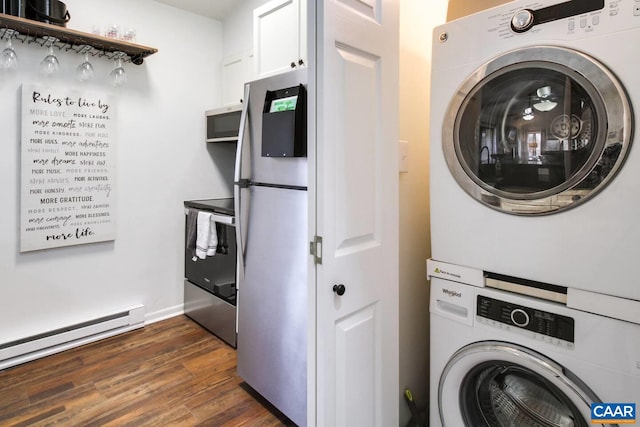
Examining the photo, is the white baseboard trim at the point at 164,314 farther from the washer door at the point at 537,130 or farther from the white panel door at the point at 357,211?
the washer door at the point at 537,130

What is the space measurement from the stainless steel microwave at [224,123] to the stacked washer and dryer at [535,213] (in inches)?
67.0

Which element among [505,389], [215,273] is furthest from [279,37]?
[505,389]

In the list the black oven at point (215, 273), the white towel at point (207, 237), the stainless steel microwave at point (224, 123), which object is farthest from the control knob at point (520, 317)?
the stainless steel microwave at point (224, 123)

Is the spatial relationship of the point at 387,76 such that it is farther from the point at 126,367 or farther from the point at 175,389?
the point at 126,367

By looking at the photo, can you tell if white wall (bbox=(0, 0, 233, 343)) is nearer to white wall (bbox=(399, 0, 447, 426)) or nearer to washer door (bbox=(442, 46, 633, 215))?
white wall (bbox=(399, 0, 447, 426))

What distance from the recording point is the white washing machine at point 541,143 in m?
0.97

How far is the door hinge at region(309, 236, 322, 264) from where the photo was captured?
3.57ft

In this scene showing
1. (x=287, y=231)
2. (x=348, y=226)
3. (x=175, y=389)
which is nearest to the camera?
(x=348, y=226)

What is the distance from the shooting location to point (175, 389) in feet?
6.61

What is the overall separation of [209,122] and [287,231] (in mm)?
1786

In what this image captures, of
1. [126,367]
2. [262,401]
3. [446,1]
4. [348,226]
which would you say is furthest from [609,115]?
[126,367]

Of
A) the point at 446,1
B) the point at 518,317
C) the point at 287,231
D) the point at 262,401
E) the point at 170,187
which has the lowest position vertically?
the point at 262,401

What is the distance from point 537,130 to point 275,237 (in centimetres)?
115

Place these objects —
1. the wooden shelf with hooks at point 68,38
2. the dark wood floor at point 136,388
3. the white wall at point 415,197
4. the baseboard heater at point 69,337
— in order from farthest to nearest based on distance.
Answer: the baseboard heater at point 69,337, the wooden shelf with hooks at point 68,38, the dark wood floor at point 136,388, the white wall at point 415,197
